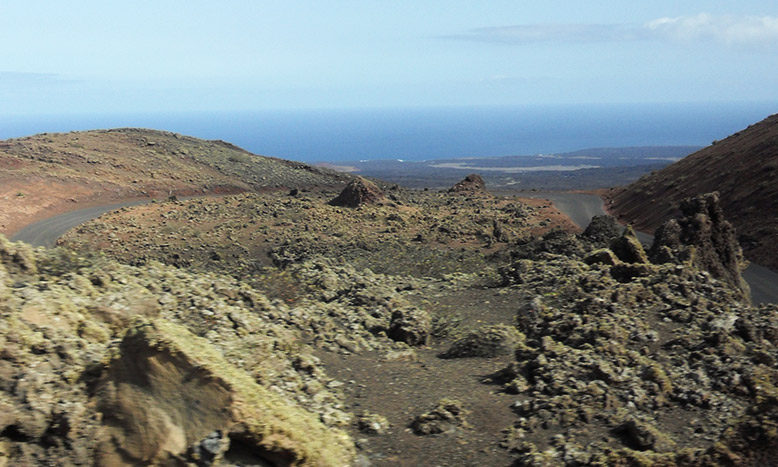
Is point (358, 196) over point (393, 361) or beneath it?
over

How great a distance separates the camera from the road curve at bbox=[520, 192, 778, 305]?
3045 cm

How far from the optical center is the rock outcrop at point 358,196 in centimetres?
4219

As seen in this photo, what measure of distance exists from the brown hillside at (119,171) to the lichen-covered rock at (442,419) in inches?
1346

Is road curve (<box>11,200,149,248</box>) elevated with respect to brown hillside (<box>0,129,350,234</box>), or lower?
lower

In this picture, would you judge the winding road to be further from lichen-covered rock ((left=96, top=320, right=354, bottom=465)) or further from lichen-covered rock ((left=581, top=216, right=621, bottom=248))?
lichen-covered rock ((left=96, top=320, right=354, bottom=465))

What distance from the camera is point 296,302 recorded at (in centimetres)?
2000

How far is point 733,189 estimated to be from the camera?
46875 mm

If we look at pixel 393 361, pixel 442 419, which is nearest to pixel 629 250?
pixel 393 361

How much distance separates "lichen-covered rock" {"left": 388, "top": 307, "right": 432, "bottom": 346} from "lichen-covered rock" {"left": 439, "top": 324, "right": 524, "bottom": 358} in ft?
3.72

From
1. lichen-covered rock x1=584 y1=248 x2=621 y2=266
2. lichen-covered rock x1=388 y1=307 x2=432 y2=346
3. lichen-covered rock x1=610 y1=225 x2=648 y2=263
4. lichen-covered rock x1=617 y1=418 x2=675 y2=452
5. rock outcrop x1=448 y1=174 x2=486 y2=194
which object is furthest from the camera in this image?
rock outcrop x1=448 y1=174 x2=486 y2=194

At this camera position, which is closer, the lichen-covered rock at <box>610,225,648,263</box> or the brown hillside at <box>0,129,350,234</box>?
the lichen-covered rock at <box>610,225,648,263</box>

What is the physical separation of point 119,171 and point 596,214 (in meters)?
41.7

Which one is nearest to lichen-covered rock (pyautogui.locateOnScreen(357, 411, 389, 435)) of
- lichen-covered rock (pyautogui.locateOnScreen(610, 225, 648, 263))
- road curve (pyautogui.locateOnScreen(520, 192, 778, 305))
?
lichen-covered rock (pyautogui.locateOnScreen(610, 225, 648, 263))

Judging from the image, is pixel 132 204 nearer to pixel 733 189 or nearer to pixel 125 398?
pixel 125 398
